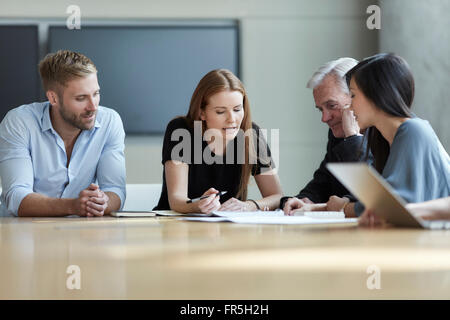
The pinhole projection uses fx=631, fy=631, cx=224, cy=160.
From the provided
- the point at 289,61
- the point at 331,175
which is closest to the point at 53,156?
the point at 331,175

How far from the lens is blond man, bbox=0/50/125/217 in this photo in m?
2.59

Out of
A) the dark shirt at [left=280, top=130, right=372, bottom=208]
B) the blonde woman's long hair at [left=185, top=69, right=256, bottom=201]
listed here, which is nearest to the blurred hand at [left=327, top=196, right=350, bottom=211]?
the dark shirt at [left=280, top=130, right=372, bottom=208]

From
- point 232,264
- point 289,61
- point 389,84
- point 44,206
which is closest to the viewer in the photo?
point 232,264

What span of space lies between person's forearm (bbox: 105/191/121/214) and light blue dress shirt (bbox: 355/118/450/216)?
4.04ft

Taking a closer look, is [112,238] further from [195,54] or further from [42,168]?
[195,54]

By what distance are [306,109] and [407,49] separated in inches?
37.2

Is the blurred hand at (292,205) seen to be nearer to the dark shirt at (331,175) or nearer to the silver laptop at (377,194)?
the dark shirt at (331,175)

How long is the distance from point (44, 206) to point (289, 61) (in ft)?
10.8

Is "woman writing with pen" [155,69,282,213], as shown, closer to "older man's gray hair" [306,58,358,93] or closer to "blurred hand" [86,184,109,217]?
"older man's gray hair" [306,58,358,93]

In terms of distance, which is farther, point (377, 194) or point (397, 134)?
point (397, 134)

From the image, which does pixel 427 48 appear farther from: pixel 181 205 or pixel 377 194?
pixel 377 194

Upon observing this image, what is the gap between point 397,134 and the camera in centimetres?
158

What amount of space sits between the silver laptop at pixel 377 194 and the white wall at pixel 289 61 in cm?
383

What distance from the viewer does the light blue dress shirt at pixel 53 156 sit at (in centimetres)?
258
